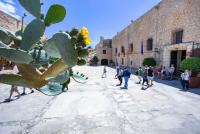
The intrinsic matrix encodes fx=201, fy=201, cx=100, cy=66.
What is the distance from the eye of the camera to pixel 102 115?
7.08 meters

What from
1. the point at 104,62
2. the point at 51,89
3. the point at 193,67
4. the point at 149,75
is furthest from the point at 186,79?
the point at 104,62

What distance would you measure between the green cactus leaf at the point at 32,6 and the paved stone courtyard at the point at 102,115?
5394 mm

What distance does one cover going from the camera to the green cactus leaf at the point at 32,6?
0.56 meters

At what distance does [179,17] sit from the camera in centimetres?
1725

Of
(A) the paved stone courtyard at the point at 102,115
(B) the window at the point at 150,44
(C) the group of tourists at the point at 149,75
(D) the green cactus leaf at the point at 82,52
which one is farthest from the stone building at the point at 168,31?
(D) the green cactus leaf at the point at 82,52

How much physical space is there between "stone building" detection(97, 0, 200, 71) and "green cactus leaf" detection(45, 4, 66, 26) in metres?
16.1

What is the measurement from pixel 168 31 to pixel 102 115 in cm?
1439

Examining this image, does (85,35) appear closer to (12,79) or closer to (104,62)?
(12,79)

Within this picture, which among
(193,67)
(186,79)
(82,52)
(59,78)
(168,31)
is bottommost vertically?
(186,79)

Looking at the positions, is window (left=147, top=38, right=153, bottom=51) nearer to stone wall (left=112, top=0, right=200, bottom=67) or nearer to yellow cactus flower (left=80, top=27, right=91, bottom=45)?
stone wall (left=112, top=0, right=200, bottom=67)

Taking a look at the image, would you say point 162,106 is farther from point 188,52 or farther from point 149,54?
point 149,54

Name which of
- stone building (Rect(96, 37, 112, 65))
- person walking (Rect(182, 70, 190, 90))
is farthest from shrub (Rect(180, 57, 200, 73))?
stone building (Rect(96, 37, 112, 65))

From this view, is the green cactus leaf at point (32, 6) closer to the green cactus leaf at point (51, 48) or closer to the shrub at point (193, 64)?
the green cactus leaf at point (51, 48)

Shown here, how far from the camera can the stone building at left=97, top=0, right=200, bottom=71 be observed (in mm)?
15562
